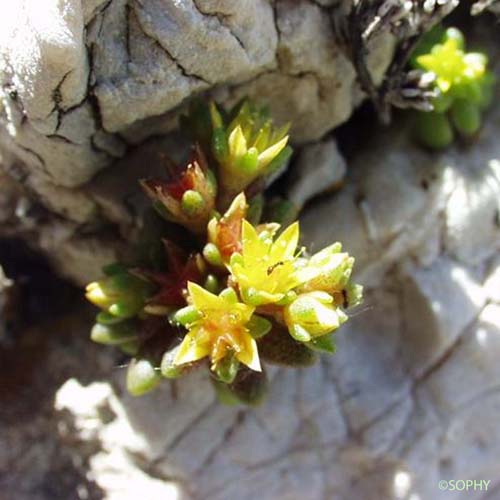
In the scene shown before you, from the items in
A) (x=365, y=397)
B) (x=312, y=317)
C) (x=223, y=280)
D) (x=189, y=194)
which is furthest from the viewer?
(x=365, y=397)

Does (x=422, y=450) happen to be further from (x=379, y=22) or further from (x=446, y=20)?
(x=446, y=20)

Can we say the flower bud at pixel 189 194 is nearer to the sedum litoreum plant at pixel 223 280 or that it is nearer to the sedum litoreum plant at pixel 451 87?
the sedum litoreum plant at pixel 223 280

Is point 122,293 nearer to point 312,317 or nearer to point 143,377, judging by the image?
point 143,377

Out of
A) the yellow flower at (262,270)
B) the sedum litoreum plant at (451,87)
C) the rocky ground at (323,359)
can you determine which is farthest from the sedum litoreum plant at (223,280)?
the sedum litoreum plant at (451,87)

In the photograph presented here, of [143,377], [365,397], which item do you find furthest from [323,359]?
[143,377]

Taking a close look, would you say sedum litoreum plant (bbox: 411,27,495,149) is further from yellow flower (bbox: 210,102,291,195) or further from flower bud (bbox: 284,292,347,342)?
flower bud (bbox: 284,292,347,342)

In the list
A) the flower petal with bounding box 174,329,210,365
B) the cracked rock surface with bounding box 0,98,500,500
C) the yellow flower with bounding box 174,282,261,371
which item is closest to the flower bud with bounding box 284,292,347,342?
the yellow flower with bounding box 174,282,261,371
